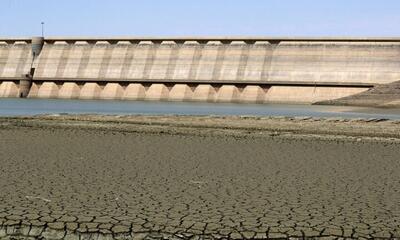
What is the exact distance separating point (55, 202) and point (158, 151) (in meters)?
5.73

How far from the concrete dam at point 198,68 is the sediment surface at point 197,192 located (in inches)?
1920

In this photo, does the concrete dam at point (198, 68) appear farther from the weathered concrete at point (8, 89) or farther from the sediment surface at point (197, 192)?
the sediment surface at point (197, 192)

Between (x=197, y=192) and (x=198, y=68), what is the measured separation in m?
59.1

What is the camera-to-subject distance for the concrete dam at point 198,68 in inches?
2346

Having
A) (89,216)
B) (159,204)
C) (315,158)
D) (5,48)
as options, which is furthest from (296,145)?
(5,48)

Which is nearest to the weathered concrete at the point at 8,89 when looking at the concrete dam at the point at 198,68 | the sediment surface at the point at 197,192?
the concrete dam at the point at 198,68

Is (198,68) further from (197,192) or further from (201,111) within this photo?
(197,192)

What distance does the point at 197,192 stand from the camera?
263 inches

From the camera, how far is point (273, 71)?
62250 millimetres

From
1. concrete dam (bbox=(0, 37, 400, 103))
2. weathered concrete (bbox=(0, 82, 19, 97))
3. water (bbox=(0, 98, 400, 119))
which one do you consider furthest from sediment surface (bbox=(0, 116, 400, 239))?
weathered concrete (bbox=(0, 82, 19, 97))

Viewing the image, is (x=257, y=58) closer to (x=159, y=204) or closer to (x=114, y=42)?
(x=114, y=42)

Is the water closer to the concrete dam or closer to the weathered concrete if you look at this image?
the concrete dam

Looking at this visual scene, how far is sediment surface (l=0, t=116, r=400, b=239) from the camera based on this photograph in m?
4.95

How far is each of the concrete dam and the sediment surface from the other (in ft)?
160
